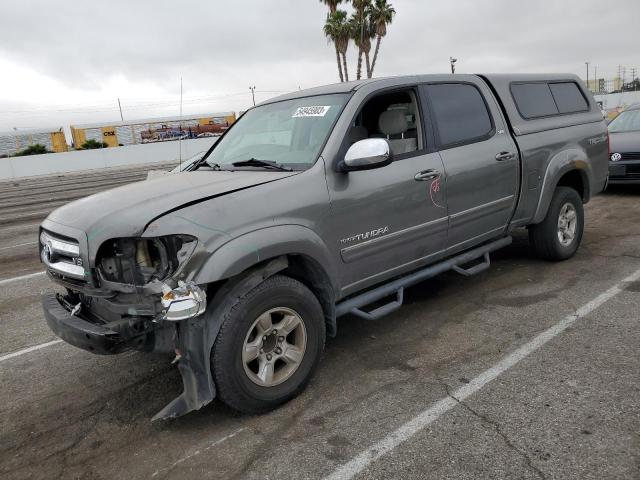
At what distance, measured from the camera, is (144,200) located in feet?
10.1

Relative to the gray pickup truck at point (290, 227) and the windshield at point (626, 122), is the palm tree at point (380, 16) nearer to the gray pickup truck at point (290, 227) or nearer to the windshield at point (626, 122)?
the windshield at point (626, 122)

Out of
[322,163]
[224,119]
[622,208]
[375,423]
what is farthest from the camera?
[224,119]

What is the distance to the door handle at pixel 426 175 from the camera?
12.8ft

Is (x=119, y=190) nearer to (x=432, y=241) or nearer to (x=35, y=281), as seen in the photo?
(x=432, y=241)

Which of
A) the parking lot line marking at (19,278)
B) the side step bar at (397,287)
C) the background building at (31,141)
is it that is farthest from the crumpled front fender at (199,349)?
the background building at (31,141)

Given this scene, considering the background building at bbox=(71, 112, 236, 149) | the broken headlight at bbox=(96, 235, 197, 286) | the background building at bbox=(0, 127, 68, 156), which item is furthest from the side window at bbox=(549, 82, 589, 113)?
the background building at bbox=(0, 127, 68, 156)

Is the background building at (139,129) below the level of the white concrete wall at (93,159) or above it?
above

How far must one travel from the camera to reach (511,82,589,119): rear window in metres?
5.15

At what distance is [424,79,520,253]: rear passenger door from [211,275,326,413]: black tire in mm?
1569

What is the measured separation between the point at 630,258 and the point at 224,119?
5047 centimetres

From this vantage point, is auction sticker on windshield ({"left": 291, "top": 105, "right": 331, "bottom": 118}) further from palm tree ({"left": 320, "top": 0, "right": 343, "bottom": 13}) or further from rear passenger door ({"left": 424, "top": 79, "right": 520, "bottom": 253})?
palm tree ({"left": 320, "top": 0, "right": 343, "bottom": 13})

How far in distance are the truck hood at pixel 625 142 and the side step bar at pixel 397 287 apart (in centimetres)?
548

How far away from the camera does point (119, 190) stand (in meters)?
3.56

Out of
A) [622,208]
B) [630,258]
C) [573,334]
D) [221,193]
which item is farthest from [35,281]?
[622,208]
